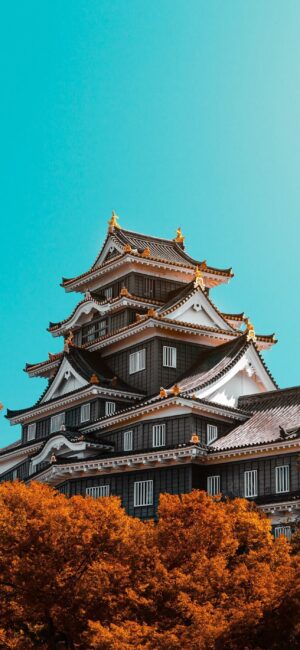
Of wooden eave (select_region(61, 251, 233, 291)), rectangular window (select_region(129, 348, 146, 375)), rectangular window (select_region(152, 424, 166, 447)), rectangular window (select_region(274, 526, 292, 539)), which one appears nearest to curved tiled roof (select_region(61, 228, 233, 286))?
wooden eave (select_region(61, 251, 233, 291))

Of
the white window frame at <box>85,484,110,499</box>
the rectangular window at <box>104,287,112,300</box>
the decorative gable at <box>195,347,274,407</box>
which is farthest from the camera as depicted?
the rectangular window at <box>104,287,112,300</box>

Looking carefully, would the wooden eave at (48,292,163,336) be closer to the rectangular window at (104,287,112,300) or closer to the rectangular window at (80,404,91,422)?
the rectangular window at (104,287,112,300)

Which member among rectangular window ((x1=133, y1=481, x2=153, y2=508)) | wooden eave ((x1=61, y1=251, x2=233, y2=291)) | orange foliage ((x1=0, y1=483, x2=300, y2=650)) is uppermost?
wooden eave ((x1=61, y1=251, x2=233, y2=291))

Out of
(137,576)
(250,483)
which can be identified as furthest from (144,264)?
(137,576)

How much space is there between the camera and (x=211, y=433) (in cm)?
6000

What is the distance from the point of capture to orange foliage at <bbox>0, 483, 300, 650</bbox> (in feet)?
120

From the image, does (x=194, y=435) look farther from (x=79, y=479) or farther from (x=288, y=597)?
(x=288, y=597)

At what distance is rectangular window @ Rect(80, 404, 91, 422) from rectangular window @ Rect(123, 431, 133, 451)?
5.03 m

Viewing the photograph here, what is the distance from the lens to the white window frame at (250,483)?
5506 cm

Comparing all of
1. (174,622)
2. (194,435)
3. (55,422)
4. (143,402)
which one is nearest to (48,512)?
(174,622)

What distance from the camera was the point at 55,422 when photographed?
70.4 meters

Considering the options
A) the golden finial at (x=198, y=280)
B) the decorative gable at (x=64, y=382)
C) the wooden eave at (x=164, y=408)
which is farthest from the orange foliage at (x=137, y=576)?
the golden finial at (x=198, y=280)

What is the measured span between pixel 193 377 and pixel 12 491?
22.1m

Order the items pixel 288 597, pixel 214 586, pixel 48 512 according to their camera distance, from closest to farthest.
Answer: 1. pixel 288 597
2. pixel 214 586
3. pixel 48 512
